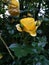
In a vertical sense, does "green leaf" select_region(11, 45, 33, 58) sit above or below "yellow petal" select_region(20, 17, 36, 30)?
below

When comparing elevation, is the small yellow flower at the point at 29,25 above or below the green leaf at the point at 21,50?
above

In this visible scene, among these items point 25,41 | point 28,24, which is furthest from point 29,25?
point 25,41

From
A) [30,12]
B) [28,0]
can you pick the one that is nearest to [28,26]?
[30,12]

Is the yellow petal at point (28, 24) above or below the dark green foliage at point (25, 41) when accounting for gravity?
above

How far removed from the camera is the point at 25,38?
2.77 ft

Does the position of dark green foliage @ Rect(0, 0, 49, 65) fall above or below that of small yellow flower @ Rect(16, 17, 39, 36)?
below

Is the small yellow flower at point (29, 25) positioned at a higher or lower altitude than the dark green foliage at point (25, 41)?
higher

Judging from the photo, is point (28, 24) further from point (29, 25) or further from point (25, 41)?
point (25, 41)

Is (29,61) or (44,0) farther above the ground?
(44,0)

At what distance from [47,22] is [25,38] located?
0.66ft

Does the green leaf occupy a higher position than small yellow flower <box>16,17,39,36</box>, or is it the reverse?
small yellow flower <box>16,17,39,36</box>

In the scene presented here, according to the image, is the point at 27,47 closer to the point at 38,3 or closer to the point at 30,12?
the point at 30,12

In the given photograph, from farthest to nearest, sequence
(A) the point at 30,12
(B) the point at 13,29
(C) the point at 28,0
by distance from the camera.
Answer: (C) the point at 28,0
(A) the point at 30,12
(B) the point at 13,29

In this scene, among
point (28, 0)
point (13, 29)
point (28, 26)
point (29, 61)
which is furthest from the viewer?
point (28, 0)
